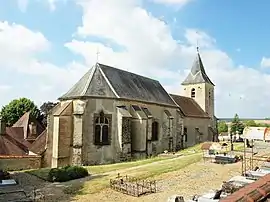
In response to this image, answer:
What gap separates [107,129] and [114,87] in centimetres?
404

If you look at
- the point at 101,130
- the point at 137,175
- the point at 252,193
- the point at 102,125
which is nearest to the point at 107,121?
the point at 102,125

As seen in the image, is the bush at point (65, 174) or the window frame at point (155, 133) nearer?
the bush at point (65, 174)

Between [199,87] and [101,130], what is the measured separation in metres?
24.5

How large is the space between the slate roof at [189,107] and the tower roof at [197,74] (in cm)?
310

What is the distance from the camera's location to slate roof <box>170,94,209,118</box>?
139 ft

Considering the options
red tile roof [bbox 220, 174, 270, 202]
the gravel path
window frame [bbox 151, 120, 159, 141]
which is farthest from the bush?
red tile roof [bbox 220, 174, 270, 202]

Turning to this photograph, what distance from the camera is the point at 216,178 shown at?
1675 centimetres

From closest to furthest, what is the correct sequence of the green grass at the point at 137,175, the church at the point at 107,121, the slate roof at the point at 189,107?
1. the green grass at the point at 137,175
2. the church at the point at 107,121
3. the slate roof at the point at 189,107

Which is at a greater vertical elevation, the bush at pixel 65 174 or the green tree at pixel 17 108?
the green tree at pixel 17 108

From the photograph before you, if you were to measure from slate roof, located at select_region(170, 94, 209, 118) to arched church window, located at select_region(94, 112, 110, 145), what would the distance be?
1676 centimetres

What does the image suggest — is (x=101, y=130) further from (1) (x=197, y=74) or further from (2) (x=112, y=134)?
(1) (x=197, y=74)

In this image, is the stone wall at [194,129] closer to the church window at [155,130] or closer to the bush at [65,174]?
the church window at [155,130]

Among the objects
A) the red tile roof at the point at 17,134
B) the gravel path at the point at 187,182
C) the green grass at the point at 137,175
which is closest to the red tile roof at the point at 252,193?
the gravel path at the point at 187,182

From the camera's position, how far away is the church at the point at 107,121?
1016 inches
